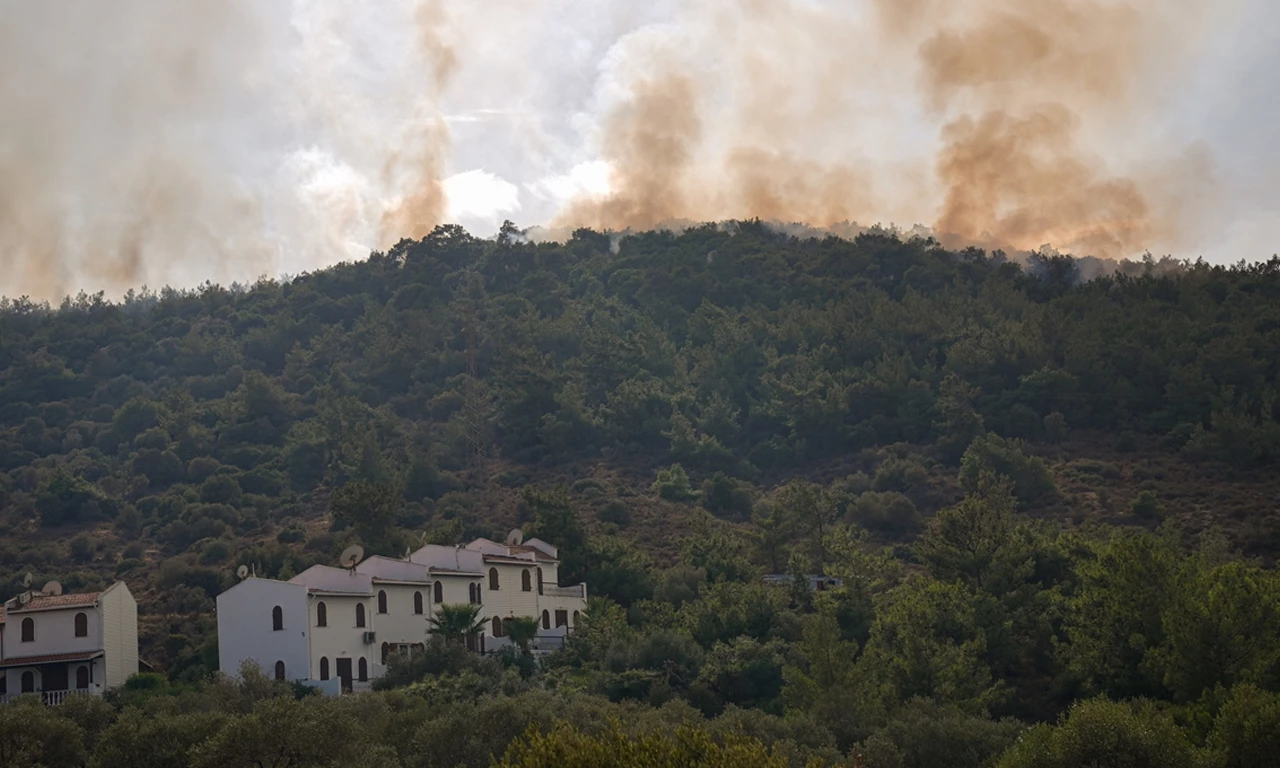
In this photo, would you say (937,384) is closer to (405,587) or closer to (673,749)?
(405,587)

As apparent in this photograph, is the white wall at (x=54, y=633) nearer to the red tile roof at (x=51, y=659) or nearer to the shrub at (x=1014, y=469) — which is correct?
the red tile roof at (x=51, y=659)

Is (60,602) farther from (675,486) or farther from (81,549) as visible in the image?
(675,486)

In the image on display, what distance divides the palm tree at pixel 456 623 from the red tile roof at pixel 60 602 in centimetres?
1304

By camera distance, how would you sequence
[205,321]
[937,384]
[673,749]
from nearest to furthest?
[673,749], [937,384], [205,321]

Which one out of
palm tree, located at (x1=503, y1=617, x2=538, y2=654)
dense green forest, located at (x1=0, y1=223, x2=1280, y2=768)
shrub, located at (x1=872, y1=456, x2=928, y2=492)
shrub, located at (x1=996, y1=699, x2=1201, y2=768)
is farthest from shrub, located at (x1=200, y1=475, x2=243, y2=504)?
shrub, located at (x1=996, y1=699, x2=1201, y2=768)

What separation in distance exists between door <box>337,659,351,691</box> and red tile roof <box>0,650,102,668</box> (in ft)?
30.0

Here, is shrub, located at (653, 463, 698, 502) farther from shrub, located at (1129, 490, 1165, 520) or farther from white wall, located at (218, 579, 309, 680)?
white wall, located at (218, 579, 309, 680)

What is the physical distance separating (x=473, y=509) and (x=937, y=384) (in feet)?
Answer: 100

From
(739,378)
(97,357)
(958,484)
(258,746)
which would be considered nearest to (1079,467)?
(958,484)

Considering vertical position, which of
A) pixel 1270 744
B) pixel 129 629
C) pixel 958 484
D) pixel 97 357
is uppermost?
pixel 97 357

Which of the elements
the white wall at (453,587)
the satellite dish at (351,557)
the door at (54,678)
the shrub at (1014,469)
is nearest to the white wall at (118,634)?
the door at (54,678)

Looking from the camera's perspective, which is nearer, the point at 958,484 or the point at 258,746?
the point at 258,746

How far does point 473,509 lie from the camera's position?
86625 mm

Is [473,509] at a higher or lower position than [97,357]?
lower
